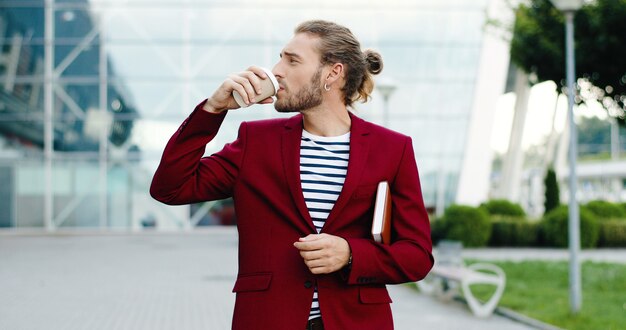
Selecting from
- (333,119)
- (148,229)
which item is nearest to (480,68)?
(148,229)

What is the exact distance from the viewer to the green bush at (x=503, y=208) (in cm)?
2328

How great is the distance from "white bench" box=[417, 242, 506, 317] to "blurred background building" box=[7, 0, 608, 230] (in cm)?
1626

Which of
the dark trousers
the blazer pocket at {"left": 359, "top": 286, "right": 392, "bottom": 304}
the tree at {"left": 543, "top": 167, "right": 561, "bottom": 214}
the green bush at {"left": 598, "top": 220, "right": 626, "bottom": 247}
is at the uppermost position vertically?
the blazer pocket at {"left": 359, "top": 286, "right": 392, "bottom": 304}

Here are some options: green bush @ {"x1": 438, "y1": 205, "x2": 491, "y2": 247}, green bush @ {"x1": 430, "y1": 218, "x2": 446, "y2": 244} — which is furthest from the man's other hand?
green bush @ {"x1": 430, "y1": 218, "x2": 446, "y2": 244}

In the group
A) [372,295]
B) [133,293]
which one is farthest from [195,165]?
[133,293]

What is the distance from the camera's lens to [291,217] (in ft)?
8.39

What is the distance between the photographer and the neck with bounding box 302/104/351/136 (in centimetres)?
273

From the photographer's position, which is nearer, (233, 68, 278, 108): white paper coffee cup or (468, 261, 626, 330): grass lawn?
(233, 68, 278, 108): white paper coffee cup

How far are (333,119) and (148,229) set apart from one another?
26.6 metres

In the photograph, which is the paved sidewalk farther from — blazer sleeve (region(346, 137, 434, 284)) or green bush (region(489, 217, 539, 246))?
green bush (region(489, 217, 539, 246))

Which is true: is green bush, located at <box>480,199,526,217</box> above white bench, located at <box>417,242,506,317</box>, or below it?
above

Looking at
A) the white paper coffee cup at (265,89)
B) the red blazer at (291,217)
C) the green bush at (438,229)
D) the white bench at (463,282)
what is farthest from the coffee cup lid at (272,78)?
the green bush at (438,229)

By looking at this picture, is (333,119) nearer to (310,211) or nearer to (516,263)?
(310,211)

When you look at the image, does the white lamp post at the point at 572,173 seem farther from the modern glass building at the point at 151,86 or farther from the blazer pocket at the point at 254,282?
the modern glass building at the point at 151,86
